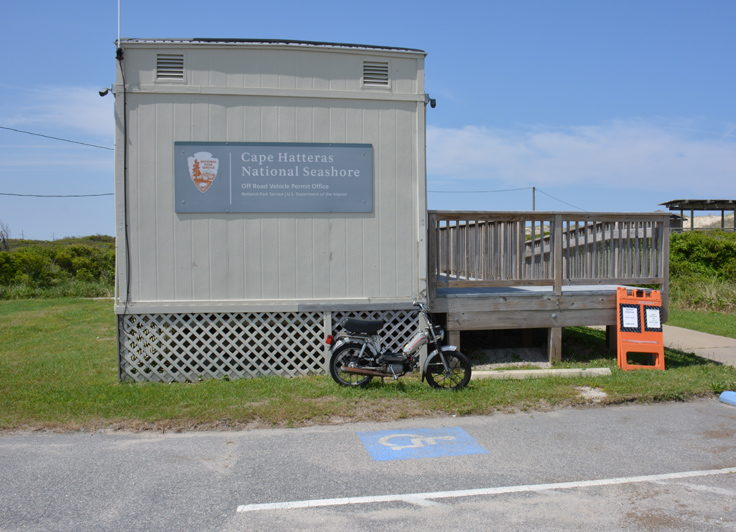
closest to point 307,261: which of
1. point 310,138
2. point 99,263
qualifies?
point 310,138

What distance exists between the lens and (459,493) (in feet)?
14.6

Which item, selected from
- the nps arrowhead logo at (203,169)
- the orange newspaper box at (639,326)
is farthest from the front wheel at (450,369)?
the nps arrowhead logo at (203,169)

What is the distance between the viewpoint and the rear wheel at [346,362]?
7491 millimetres

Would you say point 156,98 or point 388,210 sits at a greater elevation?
point 156,98

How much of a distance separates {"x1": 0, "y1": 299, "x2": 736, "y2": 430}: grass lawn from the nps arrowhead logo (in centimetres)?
260

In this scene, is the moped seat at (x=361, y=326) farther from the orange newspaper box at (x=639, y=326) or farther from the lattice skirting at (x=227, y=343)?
the orange newspaper box at (x=639, y=326)

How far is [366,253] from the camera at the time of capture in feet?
28.2

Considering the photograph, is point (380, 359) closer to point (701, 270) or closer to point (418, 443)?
point (418, 443)

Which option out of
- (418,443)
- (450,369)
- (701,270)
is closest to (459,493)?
(418,443)

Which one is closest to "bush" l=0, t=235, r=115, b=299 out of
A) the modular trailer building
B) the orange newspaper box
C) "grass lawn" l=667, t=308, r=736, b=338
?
the modular trailer building

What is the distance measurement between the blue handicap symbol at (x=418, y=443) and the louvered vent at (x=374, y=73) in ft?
15.7

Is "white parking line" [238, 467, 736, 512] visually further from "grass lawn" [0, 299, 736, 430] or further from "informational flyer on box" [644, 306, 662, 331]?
"informational flyer on box" [644, 306, 662, 331]

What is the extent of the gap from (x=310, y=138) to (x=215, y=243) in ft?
6.20

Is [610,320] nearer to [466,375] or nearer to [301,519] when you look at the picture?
[466,375]
